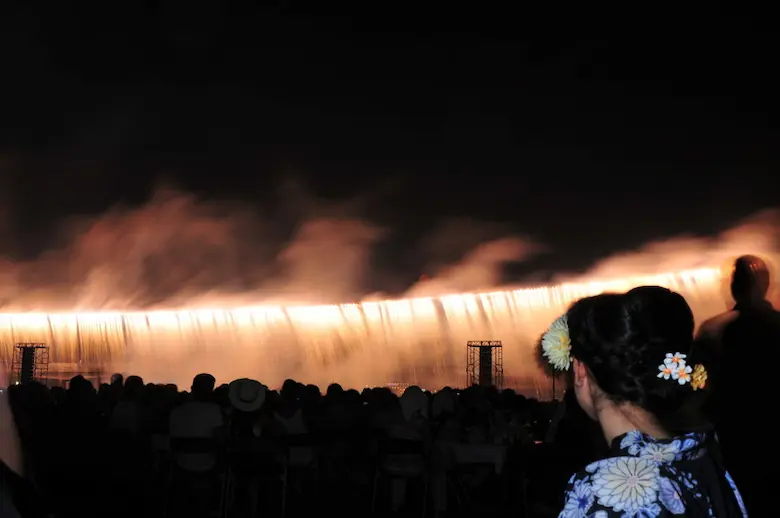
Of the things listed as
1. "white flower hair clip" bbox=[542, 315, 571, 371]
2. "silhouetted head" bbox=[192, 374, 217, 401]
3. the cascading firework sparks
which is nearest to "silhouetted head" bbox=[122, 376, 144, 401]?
"silhouetted head" bbox=[192, 374, 217, 401]

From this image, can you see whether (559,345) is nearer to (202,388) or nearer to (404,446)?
(404,446)

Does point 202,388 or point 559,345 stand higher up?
point 202,388

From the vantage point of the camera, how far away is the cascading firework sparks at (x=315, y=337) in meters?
14.2

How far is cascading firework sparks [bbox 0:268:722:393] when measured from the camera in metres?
14.2

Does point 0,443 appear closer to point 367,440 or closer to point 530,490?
→ point 367,440

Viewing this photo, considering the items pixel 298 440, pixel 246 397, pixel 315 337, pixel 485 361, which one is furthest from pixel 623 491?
pixel 315 337

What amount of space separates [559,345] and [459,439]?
220 inches

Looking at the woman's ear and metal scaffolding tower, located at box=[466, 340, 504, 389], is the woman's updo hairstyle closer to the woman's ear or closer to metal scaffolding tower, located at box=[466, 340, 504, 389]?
the woman's ear

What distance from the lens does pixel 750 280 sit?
3.10 metres

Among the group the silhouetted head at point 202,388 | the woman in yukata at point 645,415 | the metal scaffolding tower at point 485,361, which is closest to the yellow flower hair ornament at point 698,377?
the woman in yukata at point 645,415

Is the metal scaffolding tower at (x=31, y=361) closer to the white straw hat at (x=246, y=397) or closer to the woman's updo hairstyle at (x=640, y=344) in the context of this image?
the white straw hat at (x=246, y=397)

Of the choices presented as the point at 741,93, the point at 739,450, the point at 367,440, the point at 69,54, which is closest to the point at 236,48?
the point at 69,54

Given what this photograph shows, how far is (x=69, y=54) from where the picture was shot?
51.2 feet

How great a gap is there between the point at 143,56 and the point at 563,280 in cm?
886
